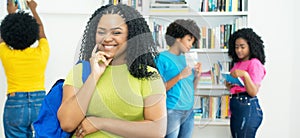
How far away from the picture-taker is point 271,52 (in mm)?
3688

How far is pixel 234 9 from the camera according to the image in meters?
3.50

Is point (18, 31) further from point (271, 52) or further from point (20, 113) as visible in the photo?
point (271, 52)

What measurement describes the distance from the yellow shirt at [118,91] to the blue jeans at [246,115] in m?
2.00

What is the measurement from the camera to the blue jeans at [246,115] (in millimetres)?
3008

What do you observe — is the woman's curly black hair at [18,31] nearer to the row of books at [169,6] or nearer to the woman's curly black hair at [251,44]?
the woman's curly black hair at [251,44]

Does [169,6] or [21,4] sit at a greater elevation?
[21,4]

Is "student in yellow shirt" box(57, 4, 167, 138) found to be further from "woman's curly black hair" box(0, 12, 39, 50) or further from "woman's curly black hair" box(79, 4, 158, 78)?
"woman's curly black hair" box(0, 12, 39, 50)

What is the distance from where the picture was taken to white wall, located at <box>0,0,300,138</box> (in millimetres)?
3619

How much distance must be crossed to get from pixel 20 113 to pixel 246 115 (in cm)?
149

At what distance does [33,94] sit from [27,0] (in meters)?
0.89

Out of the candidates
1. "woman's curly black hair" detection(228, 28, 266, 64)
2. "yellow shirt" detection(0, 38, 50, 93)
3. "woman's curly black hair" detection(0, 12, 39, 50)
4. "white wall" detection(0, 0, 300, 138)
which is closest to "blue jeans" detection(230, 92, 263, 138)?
"woman's curly black hair" detection(228, 28, 266, 64)

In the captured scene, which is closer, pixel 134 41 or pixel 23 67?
pixel 134 41

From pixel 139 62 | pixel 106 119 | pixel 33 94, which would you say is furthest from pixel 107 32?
pixel 33 94

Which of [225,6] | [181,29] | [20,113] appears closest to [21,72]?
[20,113]
